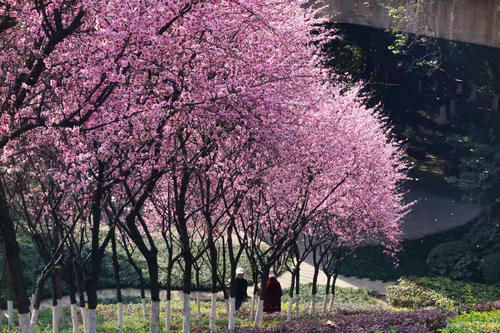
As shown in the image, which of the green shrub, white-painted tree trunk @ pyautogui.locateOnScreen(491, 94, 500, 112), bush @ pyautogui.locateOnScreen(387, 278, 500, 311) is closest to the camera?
bush @ pyautogui.locateOnScreen(387, 278, 500, 311)

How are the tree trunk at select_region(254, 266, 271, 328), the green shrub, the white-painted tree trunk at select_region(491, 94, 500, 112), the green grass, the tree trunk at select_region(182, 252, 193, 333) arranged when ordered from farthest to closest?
the white-painted tree trunk at select_region(491, 94, 500, 112) → the green shrub → the green grass → the tree trunk at select_region(254, 266, 271, 328) → the tree trunk at select_region(182, 252, 193, 333)

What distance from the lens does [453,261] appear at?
2578 cm

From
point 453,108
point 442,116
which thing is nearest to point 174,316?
point 442,116

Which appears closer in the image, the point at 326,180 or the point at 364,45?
the point at 326,180

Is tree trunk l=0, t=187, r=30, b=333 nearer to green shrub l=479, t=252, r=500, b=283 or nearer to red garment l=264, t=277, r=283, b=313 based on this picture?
red garment l=264, t=277, r=283, b=313

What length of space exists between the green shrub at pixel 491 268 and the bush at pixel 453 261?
56 centimetres

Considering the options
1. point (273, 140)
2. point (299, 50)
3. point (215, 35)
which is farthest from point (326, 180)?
point (215, 35)

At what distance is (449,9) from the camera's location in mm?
35031

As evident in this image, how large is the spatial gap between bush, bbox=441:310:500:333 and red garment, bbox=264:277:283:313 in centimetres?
595

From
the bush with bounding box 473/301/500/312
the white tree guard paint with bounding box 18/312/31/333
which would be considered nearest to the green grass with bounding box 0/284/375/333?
the bush with bounding box 473/301/500/312

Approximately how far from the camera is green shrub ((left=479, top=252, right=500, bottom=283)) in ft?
77.4

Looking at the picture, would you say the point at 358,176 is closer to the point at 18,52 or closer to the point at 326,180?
the point at 326,180

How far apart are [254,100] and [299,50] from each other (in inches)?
159

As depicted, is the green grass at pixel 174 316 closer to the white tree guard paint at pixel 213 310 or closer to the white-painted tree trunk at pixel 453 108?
the white tree guard paint at pixel 213 310
